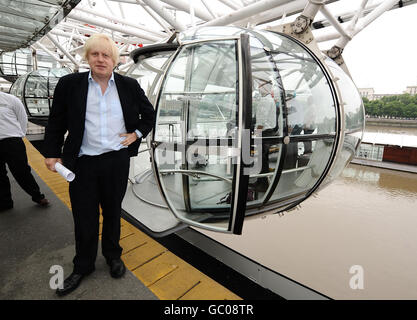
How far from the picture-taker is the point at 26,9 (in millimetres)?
3562

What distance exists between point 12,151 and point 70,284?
2169mm

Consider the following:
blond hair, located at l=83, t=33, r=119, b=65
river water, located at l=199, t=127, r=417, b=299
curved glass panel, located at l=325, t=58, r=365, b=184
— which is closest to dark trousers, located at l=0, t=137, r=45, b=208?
blond hair, located at l=83, t=33, r=119, b=65

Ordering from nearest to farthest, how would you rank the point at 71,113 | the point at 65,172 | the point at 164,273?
the point at 65,172
the point at 71,113
the point at 164,273

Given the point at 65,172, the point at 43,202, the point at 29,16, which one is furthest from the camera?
the point at 29,16

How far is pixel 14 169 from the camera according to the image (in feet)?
9.83

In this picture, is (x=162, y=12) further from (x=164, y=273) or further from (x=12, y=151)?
(x=164, y=273)

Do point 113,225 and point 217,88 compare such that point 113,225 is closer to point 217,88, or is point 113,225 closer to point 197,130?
point 197,130

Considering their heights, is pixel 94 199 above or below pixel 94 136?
below

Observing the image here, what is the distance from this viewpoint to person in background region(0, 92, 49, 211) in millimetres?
2898

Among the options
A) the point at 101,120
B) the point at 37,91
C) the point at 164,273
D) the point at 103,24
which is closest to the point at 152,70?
the point at 101,120

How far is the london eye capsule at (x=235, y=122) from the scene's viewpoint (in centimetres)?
208

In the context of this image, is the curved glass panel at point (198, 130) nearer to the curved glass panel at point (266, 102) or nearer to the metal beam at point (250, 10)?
the curved glass panel at point (266, 102)

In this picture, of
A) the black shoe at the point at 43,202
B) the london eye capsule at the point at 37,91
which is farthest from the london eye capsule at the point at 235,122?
the london eye capsule at the point at 37,91
